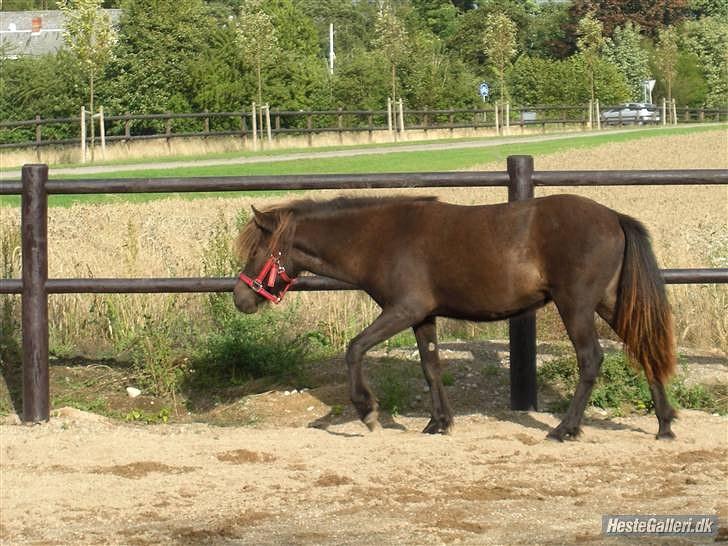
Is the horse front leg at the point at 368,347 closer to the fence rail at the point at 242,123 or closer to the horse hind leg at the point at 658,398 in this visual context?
the horse hind leg at the point at 658,398

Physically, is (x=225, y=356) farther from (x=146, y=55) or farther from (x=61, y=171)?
(x=146, y=55)

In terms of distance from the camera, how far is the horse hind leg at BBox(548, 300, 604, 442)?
7.07 metres

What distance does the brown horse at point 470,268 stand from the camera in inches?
277

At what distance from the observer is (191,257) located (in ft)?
40.2

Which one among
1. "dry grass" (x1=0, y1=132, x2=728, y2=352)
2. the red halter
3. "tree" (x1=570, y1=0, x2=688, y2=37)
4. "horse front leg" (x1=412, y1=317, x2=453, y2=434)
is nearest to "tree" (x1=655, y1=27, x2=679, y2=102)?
"tree" (x1=570, y1=0, x2=688, y2=37)

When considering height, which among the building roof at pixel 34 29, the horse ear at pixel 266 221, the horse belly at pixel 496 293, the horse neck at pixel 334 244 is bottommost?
the horse belly at pixel 496 293

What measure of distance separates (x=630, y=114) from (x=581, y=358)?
66.7 meters

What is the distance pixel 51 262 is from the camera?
1126 cm

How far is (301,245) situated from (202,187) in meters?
0.86

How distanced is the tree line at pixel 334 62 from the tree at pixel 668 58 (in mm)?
127

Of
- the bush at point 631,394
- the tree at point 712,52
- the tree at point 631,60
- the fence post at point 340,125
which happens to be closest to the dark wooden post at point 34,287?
the bush at point 631,394

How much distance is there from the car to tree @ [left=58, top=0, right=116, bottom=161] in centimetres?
3656

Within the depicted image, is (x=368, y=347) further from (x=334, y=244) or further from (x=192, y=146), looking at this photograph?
(x=192, y=146)

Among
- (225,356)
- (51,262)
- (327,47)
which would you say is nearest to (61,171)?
(51,262)
